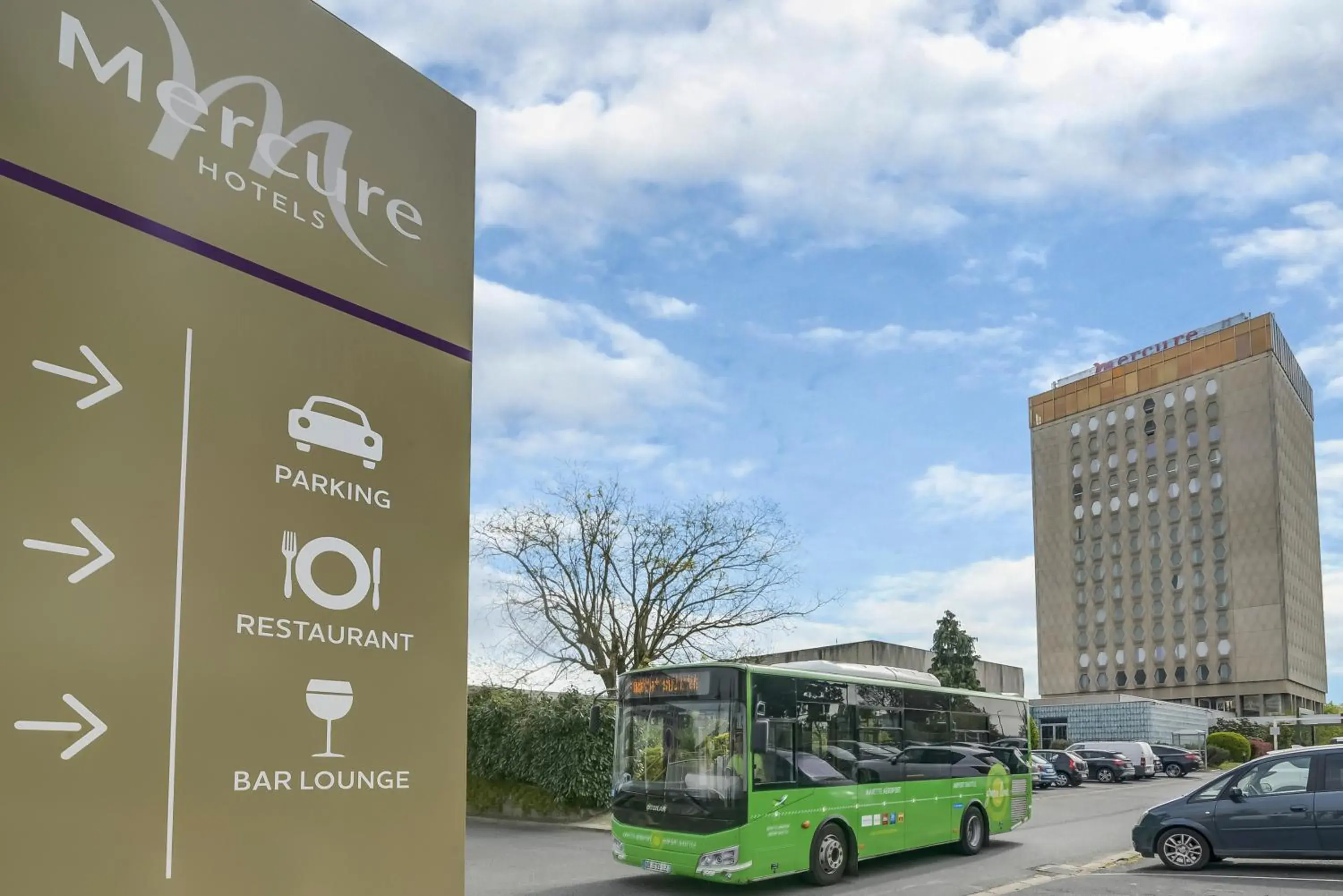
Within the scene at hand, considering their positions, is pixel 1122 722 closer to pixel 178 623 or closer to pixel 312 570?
pixel 312 570

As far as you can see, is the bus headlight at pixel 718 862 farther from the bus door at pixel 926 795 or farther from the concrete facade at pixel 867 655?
the concrete facade at pixel 867 655

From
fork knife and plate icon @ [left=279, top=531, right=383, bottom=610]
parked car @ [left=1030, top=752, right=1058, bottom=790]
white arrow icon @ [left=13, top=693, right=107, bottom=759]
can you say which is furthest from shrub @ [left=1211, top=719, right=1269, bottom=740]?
white arrow icon @ [left=13, top=693, right=107, bottom=759]

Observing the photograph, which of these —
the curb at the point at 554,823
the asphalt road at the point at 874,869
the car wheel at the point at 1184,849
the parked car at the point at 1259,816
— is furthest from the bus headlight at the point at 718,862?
the curb at the point at 554,823

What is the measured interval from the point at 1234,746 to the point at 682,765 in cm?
6177

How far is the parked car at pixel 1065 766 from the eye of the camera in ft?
131

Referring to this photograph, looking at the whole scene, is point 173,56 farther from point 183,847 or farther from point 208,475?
point 183,847

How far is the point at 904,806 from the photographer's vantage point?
1524cm

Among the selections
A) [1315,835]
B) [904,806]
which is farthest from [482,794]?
[1315,835]

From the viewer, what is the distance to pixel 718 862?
12414mm

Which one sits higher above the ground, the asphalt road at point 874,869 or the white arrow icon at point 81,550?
the white arrow icon at point 81,550

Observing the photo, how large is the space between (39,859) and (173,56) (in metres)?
1.95

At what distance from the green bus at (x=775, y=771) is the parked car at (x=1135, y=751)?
34295 mm

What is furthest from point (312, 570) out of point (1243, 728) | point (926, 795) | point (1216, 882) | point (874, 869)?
point (1243, 728)

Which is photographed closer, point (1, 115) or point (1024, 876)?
point (1, 115)
